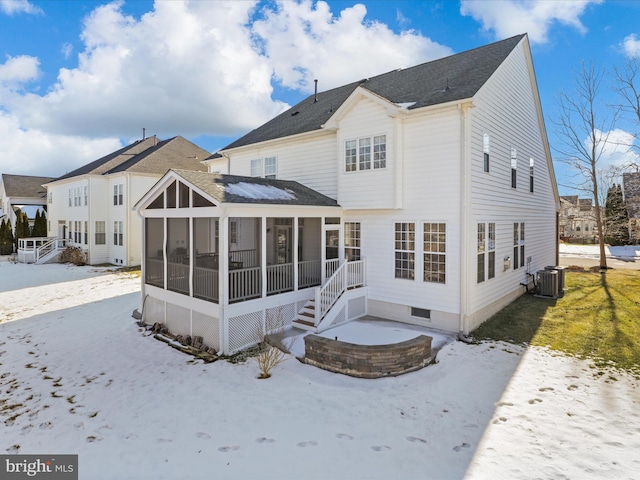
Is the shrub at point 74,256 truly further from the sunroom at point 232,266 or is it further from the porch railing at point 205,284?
the porch railing at point 205,284

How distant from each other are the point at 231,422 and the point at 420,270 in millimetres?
7019

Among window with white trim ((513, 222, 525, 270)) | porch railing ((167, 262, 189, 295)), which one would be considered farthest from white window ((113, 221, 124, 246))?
window with white trim ((513, 222, 525, 270))

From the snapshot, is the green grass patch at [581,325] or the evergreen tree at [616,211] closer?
the green grass patch at [581,325]

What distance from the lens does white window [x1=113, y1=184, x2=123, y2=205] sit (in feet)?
87.6

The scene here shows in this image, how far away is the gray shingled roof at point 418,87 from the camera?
35.4 feet

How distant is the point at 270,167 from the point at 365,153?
5.42 meters

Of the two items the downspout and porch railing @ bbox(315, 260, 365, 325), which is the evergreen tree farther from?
porch railing @ bbox(315, 260, 365, 325)

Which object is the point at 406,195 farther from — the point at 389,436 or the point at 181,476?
the point at 181,476

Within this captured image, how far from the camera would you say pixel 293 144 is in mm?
14430

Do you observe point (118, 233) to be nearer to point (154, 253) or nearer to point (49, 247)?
point (49, 247)

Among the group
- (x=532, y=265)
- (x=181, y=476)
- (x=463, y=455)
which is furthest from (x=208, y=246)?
(x=532, y=265)

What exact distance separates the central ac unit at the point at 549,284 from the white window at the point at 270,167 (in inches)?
477

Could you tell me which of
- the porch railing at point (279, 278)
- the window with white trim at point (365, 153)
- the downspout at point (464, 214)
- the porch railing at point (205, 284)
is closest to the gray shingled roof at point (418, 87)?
the downspout at point (464, 214)

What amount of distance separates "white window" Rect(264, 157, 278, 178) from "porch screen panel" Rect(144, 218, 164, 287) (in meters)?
5.06
